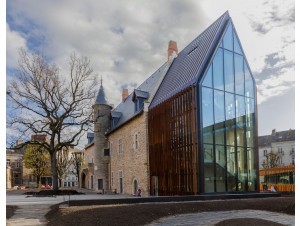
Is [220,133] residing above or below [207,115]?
below

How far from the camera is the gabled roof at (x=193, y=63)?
16656mm

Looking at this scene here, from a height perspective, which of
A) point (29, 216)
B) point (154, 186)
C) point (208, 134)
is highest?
point (208, 134)

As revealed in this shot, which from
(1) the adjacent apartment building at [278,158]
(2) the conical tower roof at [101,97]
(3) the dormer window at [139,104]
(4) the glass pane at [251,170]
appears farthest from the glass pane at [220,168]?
(2) the conical tower roof at [101,97]

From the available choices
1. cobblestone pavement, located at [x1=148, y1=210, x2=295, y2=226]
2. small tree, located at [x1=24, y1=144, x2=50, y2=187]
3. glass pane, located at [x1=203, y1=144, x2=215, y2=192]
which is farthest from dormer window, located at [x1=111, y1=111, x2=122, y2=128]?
cobblestone pavement, located at [x1=148, y1=210, x2=295, y2=226]

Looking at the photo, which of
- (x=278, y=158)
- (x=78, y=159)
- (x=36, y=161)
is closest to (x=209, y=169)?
(x=36, y=161)

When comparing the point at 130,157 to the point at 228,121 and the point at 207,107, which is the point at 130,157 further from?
the point at 207,107

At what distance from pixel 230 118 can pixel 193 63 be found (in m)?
3.87

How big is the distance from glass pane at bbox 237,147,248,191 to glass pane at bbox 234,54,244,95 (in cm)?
343

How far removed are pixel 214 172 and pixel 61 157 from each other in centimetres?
2667

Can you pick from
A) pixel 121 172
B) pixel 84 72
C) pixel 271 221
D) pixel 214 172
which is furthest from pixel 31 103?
pixel 271 221

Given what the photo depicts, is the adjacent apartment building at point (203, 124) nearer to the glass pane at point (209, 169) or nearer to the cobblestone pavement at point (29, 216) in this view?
the glass pane at point (209, 169)

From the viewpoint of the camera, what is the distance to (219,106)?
16.4 meters

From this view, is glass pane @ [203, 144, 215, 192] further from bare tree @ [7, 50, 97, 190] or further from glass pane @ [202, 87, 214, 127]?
bare tree @ [7, 50, 97, 190]

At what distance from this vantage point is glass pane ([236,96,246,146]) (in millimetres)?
17172
